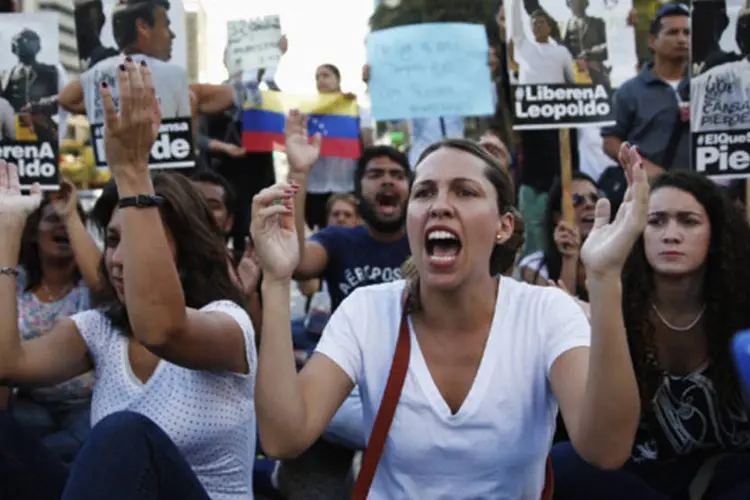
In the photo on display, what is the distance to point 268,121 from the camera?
6512 mm

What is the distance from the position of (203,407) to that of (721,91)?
3.20 meters

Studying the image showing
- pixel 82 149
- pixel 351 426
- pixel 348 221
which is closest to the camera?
pixel 351 426

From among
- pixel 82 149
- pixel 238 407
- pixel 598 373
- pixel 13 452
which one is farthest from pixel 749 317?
pixel 82 149

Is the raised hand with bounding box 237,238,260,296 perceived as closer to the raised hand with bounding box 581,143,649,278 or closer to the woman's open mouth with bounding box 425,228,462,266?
the woman's open mouth with bounding box 425,228,462,266

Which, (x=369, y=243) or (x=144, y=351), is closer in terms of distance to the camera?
(x=144, y=351)

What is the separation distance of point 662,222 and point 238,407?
154 cm

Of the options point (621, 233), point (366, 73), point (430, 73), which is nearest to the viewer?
point (621, 233)

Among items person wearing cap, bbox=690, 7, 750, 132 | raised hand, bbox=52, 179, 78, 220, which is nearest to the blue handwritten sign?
person wearing cap, bbox=690, 7, 750, 132

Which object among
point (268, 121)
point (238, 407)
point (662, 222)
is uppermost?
point (268, 121)

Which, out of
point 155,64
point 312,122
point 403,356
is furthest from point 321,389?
point 312,122

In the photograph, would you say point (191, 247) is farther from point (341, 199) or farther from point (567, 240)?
point (341, 199)

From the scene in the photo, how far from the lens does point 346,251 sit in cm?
518

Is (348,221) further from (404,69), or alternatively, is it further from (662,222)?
(662,222)

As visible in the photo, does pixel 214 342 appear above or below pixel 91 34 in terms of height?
below
